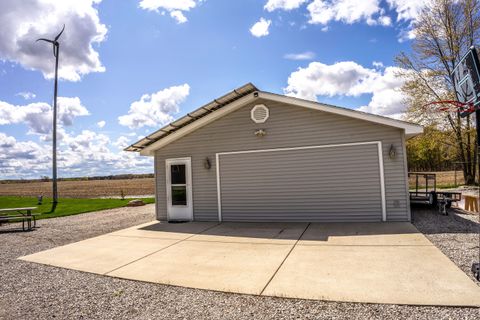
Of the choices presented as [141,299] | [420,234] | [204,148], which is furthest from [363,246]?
[204,148]

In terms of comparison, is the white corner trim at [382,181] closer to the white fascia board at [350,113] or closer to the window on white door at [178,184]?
the white fascia board at [350,113]

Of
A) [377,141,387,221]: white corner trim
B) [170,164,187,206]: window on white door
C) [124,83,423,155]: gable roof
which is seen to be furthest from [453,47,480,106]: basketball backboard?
[170,164,187,206]: window on white door

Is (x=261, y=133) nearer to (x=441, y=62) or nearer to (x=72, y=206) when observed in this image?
(x=72, y=206)

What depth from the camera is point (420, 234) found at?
6.27 metres

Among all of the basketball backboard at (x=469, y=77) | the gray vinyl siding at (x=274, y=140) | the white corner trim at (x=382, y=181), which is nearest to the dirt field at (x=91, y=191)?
the gray vinyl siding at (x=274, y=140)

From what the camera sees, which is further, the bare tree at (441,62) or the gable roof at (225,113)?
the bare tree at (441,62)

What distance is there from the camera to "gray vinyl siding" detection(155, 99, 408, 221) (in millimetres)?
7656

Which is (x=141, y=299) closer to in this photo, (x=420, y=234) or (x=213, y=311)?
(x=213, y=311)

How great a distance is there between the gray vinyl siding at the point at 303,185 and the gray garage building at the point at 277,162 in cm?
3

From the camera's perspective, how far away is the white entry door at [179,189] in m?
9.75

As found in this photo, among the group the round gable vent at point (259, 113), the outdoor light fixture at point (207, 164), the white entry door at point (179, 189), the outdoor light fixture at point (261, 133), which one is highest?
the round gable vent at point (259, 113)

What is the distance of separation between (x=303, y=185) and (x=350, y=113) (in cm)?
229

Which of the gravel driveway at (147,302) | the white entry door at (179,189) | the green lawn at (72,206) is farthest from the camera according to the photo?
the green lawn at (72,206)

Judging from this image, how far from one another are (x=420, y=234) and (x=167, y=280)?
5170 mm
